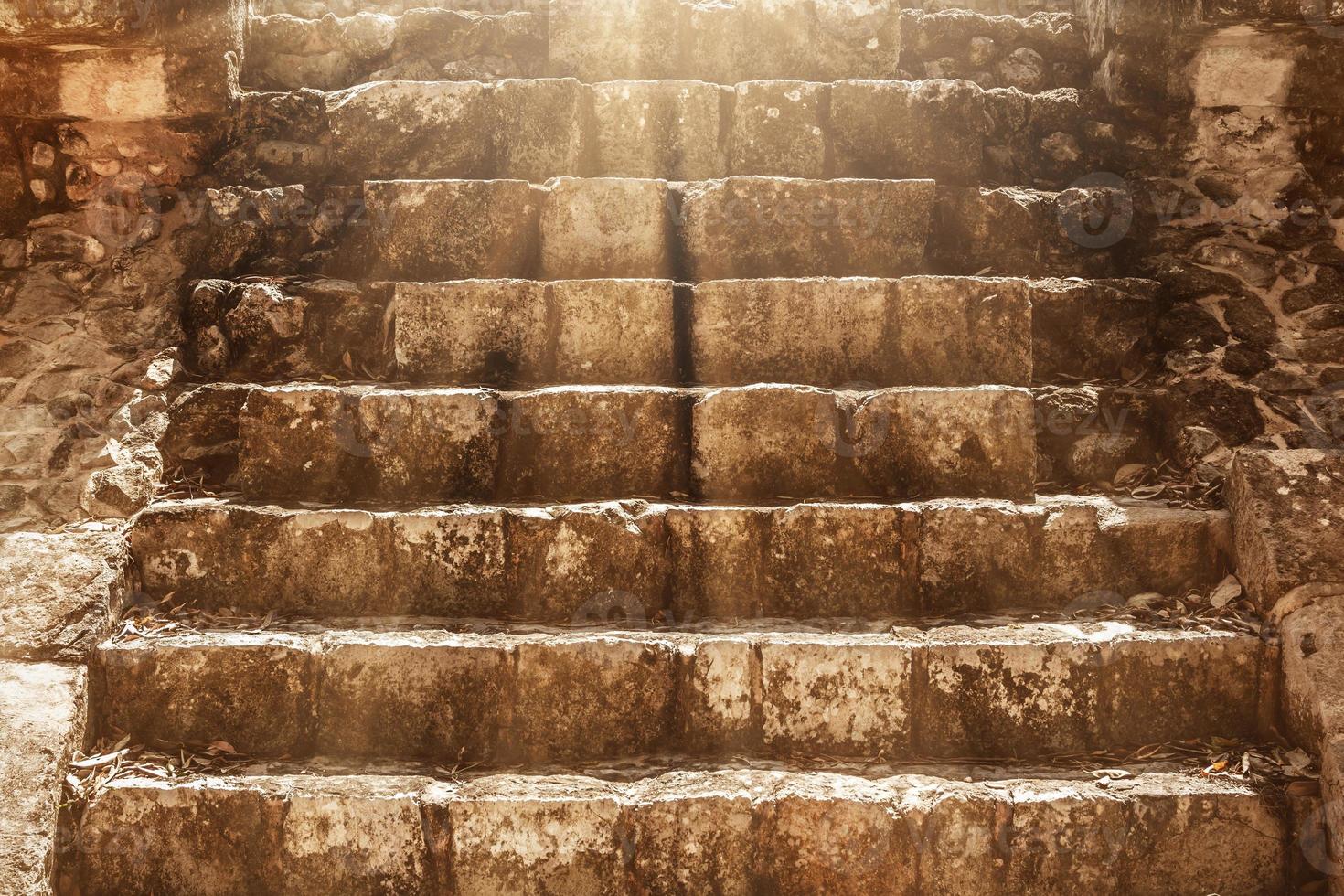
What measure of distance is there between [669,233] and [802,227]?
1.42 ft

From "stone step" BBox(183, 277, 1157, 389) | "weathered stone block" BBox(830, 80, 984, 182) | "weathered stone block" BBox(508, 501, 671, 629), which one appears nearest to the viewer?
"weathered stone block" BBox(508, 501, 671, 629)

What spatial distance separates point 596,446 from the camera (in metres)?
2.84

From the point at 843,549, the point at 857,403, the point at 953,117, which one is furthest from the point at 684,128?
the point at 843,549

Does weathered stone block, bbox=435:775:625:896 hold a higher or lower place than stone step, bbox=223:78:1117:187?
lower

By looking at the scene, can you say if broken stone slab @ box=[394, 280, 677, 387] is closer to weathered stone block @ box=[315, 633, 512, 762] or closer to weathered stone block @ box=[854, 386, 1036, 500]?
weathered stone block @ box=[854, 386, 1036, 500]

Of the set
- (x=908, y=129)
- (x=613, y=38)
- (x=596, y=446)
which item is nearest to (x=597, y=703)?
(x=596, y=446)

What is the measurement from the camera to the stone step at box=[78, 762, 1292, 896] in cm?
206

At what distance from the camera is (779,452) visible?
2.81 metres

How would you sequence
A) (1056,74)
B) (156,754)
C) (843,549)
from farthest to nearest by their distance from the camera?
(1056,74) < (843,549) < (156,754)

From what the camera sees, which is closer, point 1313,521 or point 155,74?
point 1313,521

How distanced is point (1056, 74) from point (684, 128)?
1507mm

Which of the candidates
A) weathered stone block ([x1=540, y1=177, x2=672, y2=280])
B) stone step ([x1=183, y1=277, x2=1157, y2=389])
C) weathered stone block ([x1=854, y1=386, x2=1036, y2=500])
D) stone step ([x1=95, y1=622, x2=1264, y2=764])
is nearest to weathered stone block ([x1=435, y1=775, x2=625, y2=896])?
stone step ([x1=95, y1=622, x2=1264, y2=764])

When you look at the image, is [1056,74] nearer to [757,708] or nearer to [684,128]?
[684,128]

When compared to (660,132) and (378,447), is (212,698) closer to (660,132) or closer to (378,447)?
(378,447)
